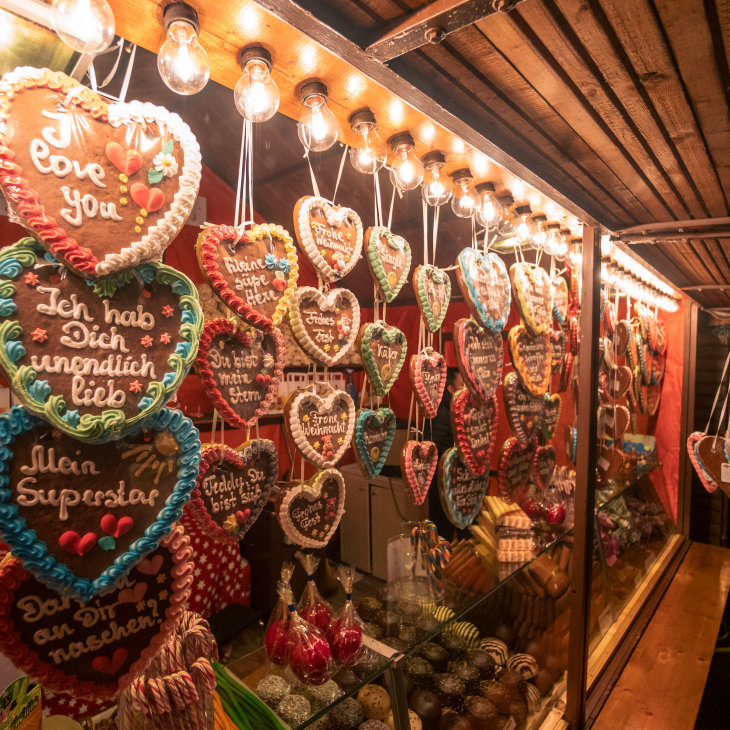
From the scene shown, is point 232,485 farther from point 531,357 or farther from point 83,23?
point 531,357

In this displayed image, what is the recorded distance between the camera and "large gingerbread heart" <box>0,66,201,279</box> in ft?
2.42

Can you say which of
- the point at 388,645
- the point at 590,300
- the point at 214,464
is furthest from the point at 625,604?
the point at 214,464

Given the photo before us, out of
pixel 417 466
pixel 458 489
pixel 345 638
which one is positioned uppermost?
pixel 417 466

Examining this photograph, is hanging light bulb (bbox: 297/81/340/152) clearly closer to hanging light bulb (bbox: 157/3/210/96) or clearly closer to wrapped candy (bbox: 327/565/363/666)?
hanging light bulb (bbox: 157/3/210/96)

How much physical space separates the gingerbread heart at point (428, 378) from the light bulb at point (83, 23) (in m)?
1.14

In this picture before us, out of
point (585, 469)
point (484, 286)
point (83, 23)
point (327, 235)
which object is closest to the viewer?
point (83, 23)

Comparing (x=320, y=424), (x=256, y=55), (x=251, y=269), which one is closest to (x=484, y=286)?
(x=320, y=424)

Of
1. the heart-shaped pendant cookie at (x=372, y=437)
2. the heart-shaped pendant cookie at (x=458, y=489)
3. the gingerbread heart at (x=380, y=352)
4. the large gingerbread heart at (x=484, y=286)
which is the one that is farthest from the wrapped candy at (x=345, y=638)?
the large gingerbread heart at (x=484, y=286)

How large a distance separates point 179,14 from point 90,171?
326 millimetres

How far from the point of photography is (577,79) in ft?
3.95

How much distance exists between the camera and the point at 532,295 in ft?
7.17

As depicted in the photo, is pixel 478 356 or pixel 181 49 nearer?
pixel 181 49

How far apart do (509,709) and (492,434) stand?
38.1 inches

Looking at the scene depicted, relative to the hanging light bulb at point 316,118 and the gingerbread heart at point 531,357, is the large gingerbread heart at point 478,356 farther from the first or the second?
the hanging light bulb at point 316,118
